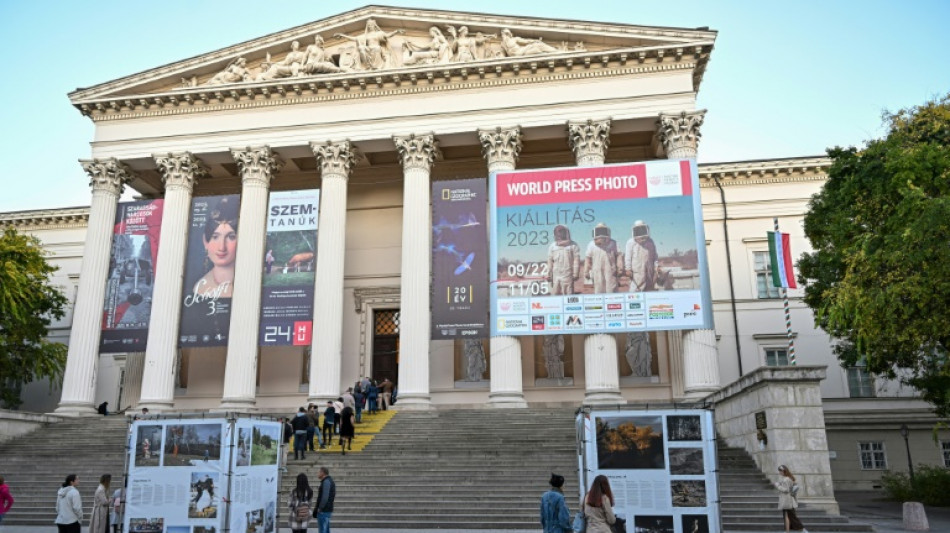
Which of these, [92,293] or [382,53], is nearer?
[92,293]

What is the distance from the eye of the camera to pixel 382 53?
2631 centimetres

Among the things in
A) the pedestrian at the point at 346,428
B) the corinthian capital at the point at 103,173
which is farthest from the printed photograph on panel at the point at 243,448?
the corinthian capital at the point at 103,173

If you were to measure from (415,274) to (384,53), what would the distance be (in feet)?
27.8

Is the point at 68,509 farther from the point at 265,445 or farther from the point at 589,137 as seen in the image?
the point at 589,137

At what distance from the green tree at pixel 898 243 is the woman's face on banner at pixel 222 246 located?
729 inches

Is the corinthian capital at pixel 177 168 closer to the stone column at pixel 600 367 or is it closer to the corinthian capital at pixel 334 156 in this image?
the corinthian capital at pixel 334 156

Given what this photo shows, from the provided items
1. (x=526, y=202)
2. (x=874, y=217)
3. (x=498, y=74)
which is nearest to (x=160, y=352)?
(x=526, y=202)

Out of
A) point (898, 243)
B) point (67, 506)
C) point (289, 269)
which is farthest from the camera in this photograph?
point (289, 269)

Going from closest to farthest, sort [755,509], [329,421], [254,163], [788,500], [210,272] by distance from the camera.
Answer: [788,500], [755,509], [329,421], [210,272], [254,163]

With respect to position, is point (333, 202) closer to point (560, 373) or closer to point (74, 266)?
point (560, 373)

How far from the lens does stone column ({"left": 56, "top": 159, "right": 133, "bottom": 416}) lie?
25.0m

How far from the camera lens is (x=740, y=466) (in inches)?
631

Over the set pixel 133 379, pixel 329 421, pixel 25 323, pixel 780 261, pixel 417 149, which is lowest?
pixel 329 421

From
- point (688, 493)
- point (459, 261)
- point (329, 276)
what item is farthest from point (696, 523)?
point (329, 276)
